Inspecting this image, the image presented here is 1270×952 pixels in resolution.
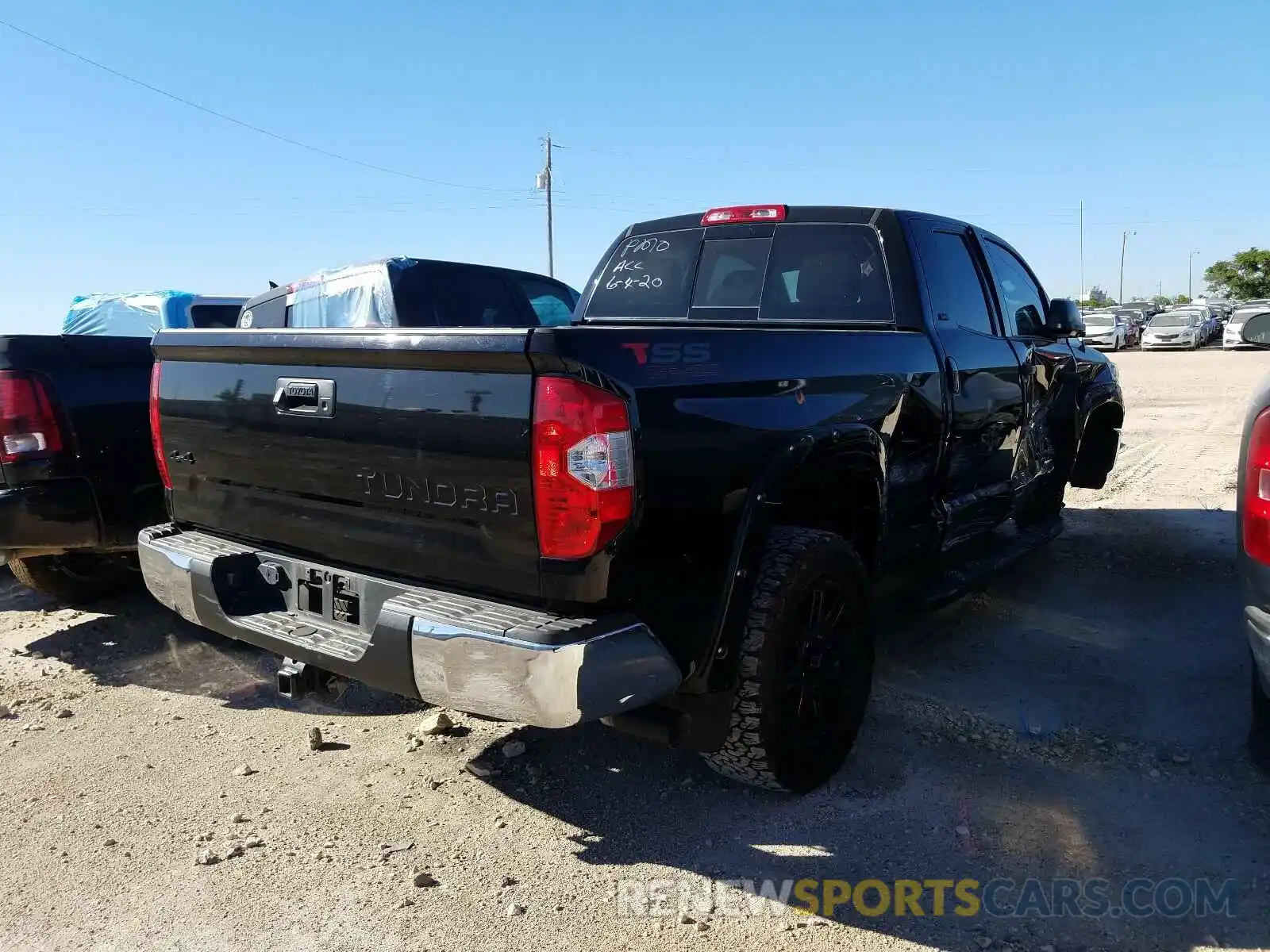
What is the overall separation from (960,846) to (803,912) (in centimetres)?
59

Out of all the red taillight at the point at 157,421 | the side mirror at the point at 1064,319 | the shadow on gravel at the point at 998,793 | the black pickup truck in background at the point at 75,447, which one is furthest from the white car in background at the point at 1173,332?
the red taillight at the point at 157,421

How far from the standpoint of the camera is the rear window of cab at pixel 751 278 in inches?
159

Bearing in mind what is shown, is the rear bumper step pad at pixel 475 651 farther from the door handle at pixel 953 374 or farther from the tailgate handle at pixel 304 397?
the door handle at pixel 953 374

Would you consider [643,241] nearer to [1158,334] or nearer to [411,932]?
[411,932]

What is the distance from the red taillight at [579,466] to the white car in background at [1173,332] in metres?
36.4

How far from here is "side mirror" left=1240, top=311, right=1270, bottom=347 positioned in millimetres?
3654

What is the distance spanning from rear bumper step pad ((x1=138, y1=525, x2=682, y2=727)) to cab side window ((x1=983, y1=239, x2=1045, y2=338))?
328cm

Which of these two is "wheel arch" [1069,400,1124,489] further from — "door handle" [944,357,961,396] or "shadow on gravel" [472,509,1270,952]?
"door handle" [944,357,961,396]

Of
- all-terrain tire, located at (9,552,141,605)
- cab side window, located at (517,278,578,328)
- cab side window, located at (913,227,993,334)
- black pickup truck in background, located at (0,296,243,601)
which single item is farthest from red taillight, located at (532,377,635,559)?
cab side window, located at (517,278,578,328)

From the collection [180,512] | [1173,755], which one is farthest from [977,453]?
[180,512]

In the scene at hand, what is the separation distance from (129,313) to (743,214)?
8066 millimetres

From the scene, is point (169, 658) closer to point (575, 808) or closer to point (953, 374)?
point (575, 808)

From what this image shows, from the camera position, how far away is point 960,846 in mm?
2840

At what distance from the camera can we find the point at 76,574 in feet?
16.4
